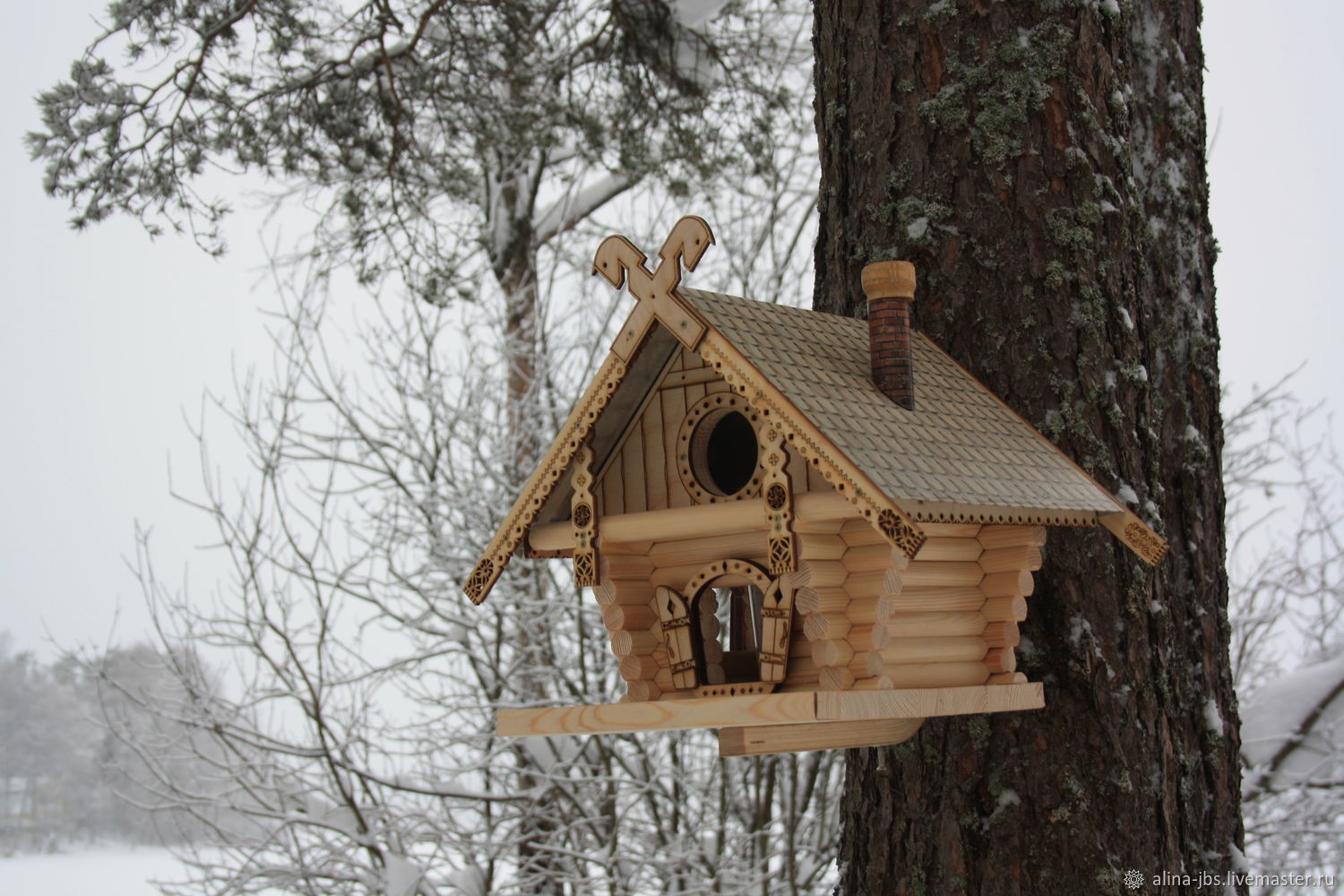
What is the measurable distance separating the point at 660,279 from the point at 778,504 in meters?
0.39

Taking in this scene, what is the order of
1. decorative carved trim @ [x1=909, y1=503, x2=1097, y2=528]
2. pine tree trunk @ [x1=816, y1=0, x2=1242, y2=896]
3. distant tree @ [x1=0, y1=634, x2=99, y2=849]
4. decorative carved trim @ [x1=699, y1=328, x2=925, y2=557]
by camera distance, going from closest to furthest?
1. decorative carved trim @ [x1=699, y1=328, x2=925, y2=557]
2. decorative carved trim @ [x1=909, y1=503, x2=1097, y2=528]
3. pine tree trunk @ [x1=816, y1=0, x2=1242, y2=896]
4. distant tree @ [x1=0, y1=634, x2=99, y2=849]

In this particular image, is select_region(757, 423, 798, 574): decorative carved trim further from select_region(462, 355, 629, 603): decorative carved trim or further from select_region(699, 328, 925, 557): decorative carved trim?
select_region(462, 355, 629, 603): decorative carved trim

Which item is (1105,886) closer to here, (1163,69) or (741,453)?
(741,453)

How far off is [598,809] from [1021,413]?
152 inches

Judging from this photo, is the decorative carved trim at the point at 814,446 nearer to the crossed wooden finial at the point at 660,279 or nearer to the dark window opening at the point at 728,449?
the crossed wooden finial at the point at 660,279

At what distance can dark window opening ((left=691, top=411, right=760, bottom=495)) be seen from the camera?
1.98 m

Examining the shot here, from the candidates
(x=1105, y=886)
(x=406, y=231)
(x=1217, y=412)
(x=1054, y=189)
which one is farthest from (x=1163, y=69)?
(x=406, y=231)

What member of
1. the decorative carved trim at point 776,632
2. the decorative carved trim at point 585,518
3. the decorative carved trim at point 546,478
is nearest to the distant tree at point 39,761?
the decorative carved trim at point 546,478

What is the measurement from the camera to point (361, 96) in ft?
14.9

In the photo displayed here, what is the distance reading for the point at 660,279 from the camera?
1.88m

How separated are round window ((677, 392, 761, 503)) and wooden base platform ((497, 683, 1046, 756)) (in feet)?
1.07

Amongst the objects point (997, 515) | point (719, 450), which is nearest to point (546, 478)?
point (719, 450)

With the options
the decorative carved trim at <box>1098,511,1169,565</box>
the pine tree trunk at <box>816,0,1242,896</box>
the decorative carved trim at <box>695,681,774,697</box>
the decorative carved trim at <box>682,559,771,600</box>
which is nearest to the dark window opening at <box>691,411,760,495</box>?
the decorative carved trim at <box>682,559,771,600</box>

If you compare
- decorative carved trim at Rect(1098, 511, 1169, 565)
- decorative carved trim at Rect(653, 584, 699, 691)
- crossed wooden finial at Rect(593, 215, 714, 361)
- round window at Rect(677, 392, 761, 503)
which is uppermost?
crossed wooden finial at Rect(593, 215, 714, 361)
